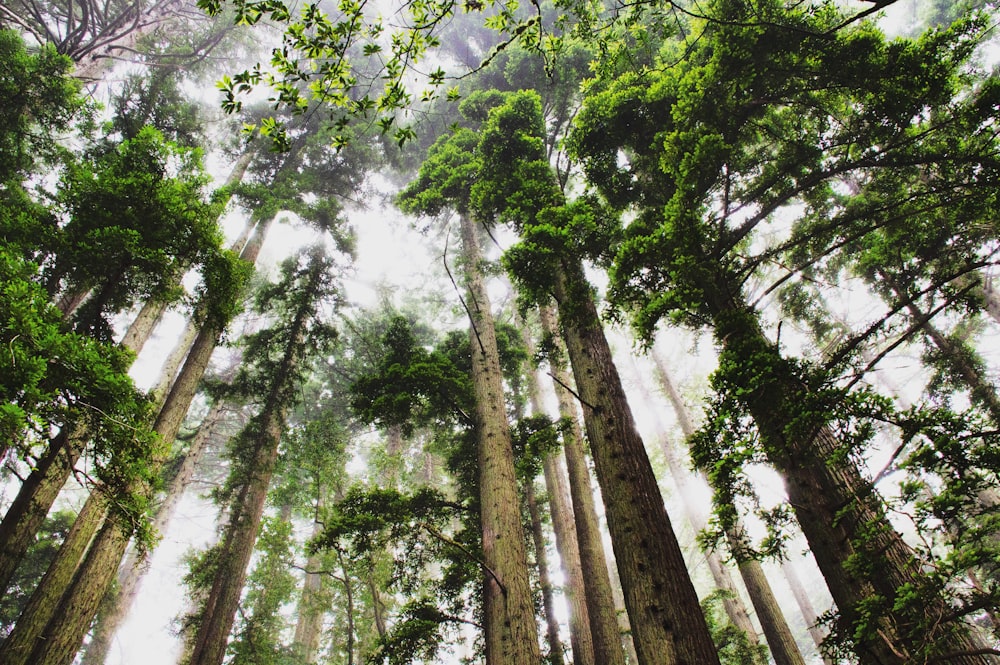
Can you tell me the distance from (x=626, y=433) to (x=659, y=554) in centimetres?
111

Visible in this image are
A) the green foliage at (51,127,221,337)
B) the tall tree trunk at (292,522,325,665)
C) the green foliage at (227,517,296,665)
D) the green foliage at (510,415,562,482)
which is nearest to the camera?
the green foliage at (51,127,221,337)

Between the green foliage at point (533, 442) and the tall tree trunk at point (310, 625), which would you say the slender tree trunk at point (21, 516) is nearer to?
the green foliage at point (533, 442)

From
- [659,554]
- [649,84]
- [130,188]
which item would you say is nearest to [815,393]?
[659,554]

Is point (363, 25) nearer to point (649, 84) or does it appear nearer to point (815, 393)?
point (815, 393)

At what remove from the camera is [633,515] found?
3.73 m

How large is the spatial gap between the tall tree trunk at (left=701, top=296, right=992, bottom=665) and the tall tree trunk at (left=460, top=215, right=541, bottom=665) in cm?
319

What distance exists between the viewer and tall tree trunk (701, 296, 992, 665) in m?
2.60

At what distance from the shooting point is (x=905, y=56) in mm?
4137

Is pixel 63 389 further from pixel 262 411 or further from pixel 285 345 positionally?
pixel 285 345

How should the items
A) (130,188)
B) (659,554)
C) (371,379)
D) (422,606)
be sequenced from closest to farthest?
(659,554) → (130,188) → (422,606) → (371,379)

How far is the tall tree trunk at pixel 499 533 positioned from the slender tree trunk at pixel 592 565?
51.5 inches

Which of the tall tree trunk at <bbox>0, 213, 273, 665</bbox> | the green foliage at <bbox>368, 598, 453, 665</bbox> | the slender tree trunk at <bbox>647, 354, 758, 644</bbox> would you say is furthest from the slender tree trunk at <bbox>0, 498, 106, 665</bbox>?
the slender tree trunk at <bbox>647, 354, 758, 644</bbox>

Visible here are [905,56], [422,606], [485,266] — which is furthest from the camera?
[485,266]

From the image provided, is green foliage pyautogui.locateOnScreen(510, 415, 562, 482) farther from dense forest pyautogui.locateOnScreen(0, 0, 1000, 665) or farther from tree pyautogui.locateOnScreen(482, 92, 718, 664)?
tree pyautogui.locateOnScreen(482, 92, 718, 664)
